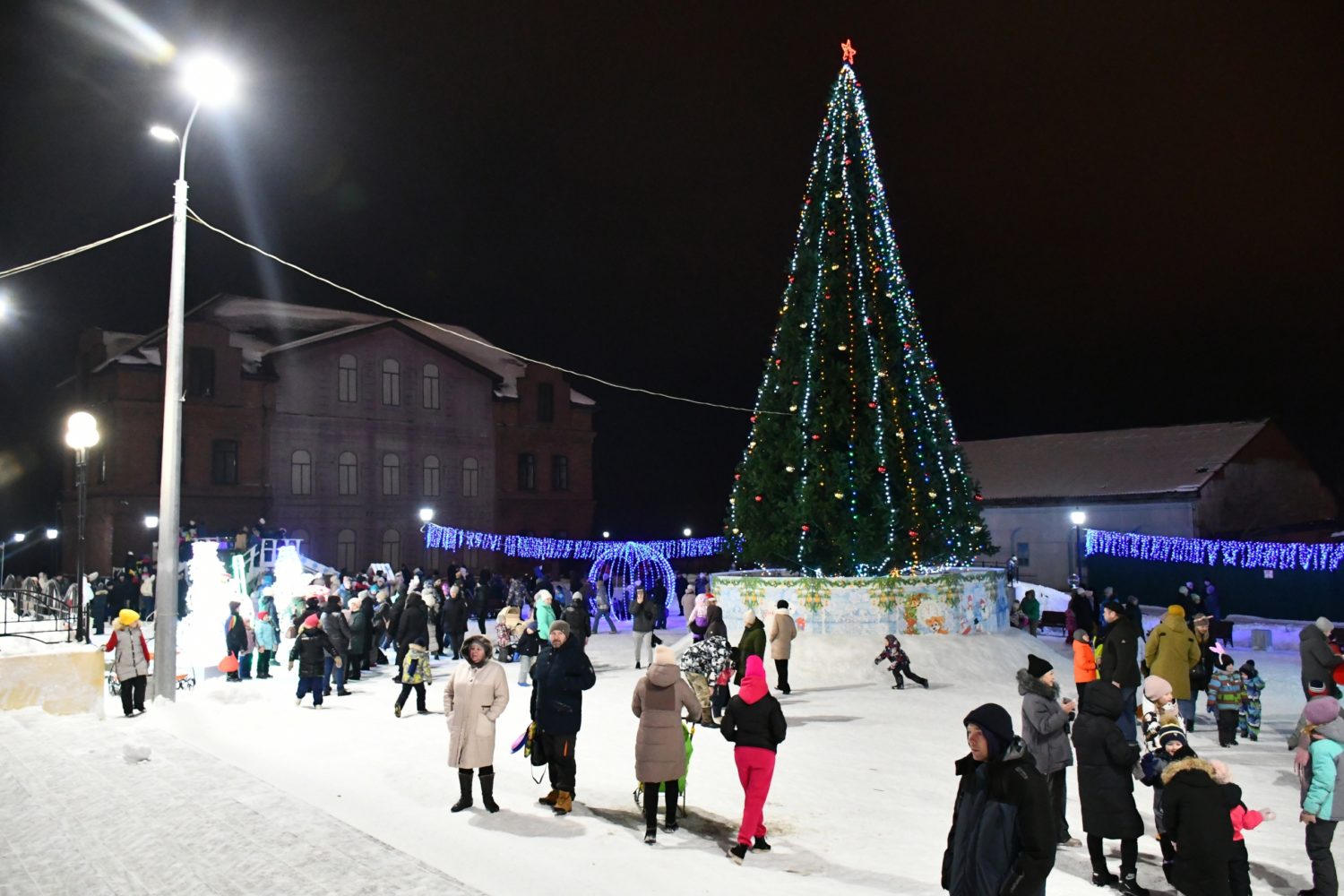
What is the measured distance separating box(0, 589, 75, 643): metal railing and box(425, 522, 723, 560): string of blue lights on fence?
1246 centimetres

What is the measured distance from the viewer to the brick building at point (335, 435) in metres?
37.2

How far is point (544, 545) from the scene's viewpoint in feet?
128

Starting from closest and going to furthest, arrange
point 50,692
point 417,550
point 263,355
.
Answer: point 50,692 < point 263,355 < point 417,550

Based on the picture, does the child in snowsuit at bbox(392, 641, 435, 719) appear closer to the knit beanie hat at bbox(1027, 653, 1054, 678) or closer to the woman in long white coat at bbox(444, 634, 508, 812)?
the woman in long white coat at bbox(444, 634, 508, 812)

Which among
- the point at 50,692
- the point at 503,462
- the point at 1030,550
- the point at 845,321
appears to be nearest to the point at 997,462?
the point at 1030,550

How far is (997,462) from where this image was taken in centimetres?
5031

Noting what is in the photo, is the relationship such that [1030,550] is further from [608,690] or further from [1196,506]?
[608,690]

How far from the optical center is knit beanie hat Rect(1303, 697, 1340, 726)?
21.9ft

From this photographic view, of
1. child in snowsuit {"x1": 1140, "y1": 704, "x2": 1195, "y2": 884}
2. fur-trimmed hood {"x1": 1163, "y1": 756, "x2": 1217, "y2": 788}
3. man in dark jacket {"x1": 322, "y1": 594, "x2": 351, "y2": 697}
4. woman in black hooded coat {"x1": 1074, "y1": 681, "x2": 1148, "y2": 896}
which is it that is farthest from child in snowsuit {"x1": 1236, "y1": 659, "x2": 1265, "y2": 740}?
man in dark jacket {"x1": 322, "y1": 594, "x2": 351, "y2": 697}

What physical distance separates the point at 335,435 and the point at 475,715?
3493cm

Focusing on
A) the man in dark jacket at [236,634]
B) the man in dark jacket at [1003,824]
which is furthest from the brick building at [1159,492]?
the man in dark jacket at [1003,824]

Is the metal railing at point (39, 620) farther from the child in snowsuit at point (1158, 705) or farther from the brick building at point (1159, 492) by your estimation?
the brick building at point (1159, 492)

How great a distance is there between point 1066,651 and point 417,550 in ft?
89.9

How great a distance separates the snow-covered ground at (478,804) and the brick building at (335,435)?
25480mm
